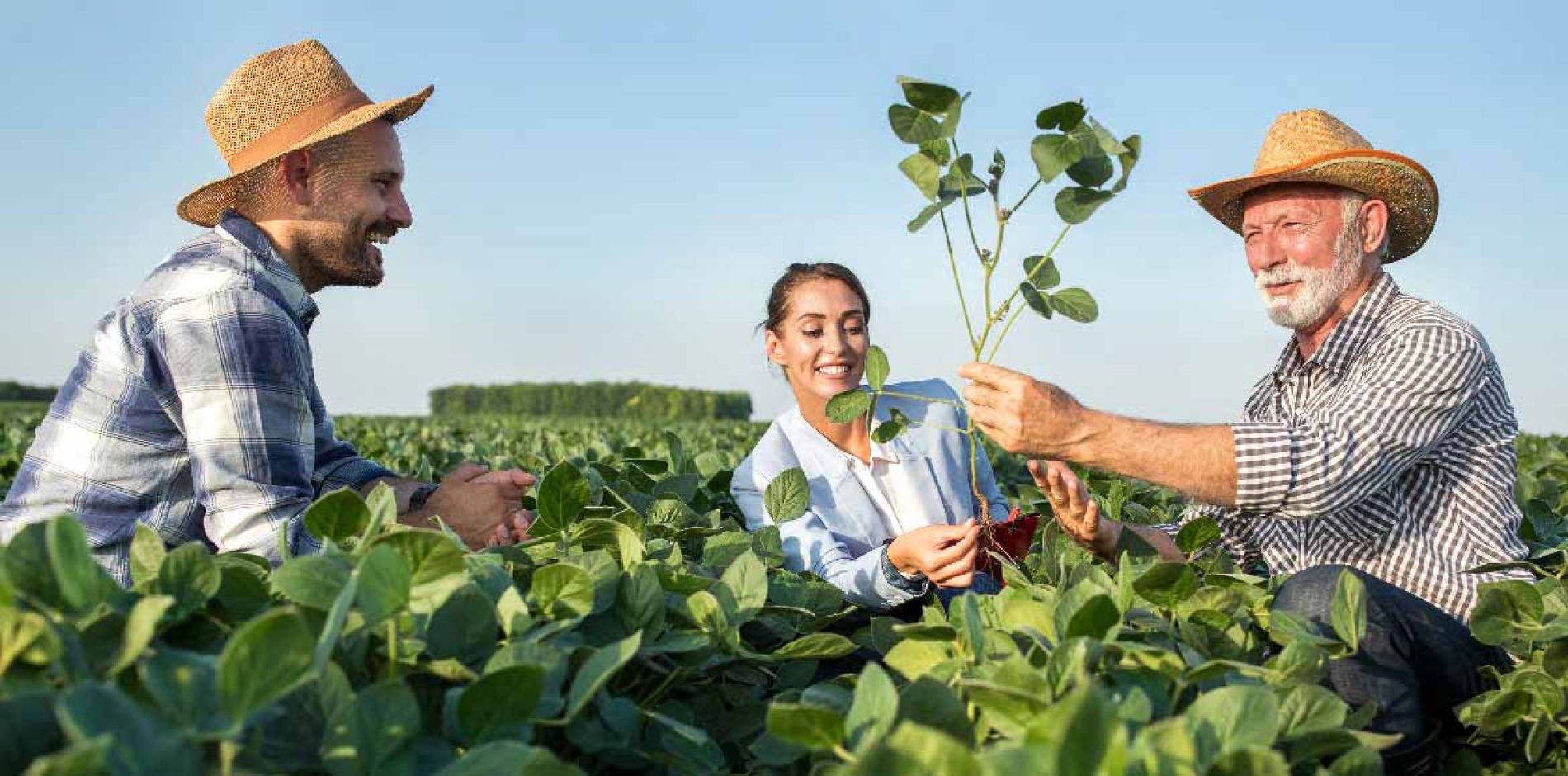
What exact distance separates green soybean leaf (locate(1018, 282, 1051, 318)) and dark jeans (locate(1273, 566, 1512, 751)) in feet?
2.50

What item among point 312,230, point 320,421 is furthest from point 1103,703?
point 320,421

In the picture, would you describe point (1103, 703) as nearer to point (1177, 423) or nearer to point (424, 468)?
point (1177, 423)

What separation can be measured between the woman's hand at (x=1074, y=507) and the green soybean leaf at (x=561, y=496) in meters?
1.01

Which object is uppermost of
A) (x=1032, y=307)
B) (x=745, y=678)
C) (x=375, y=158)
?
(x=375, y=158)

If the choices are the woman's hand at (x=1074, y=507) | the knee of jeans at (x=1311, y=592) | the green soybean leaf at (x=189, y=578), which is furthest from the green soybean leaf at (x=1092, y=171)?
the green soybean leaf at (x=189, y=578)

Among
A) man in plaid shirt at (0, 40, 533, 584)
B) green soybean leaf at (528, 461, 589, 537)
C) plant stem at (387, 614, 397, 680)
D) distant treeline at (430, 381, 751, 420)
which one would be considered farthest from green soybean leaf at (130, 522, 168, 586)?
distant treeline at (430, 381, 751, 420)

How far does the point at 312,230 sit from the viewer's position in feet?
10.9

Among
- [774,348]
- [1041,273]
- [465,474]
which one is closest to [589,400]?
[774,348]

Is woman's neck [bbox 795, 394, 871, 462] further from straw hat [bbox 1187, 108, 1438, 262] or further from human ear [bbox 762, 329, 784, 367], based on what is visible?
straw hat [bbox 1187, 108, 1438, 262]

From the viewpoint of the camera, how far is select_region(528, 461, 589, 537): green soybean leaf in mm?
2387

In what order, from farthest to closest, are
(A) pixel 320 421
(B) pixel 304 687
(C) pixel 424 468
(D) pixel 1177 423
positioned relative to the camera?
(C) pixel 424 468
(A) pixel 320 421
(D) pixel 1177 423
(B) pixel 304 687

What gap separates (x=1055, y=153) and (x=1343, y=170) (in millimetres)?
1311

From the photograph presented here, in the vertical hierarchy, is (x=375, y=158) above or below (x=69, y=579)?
above

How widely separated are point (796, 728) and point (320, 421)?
2.68 m
